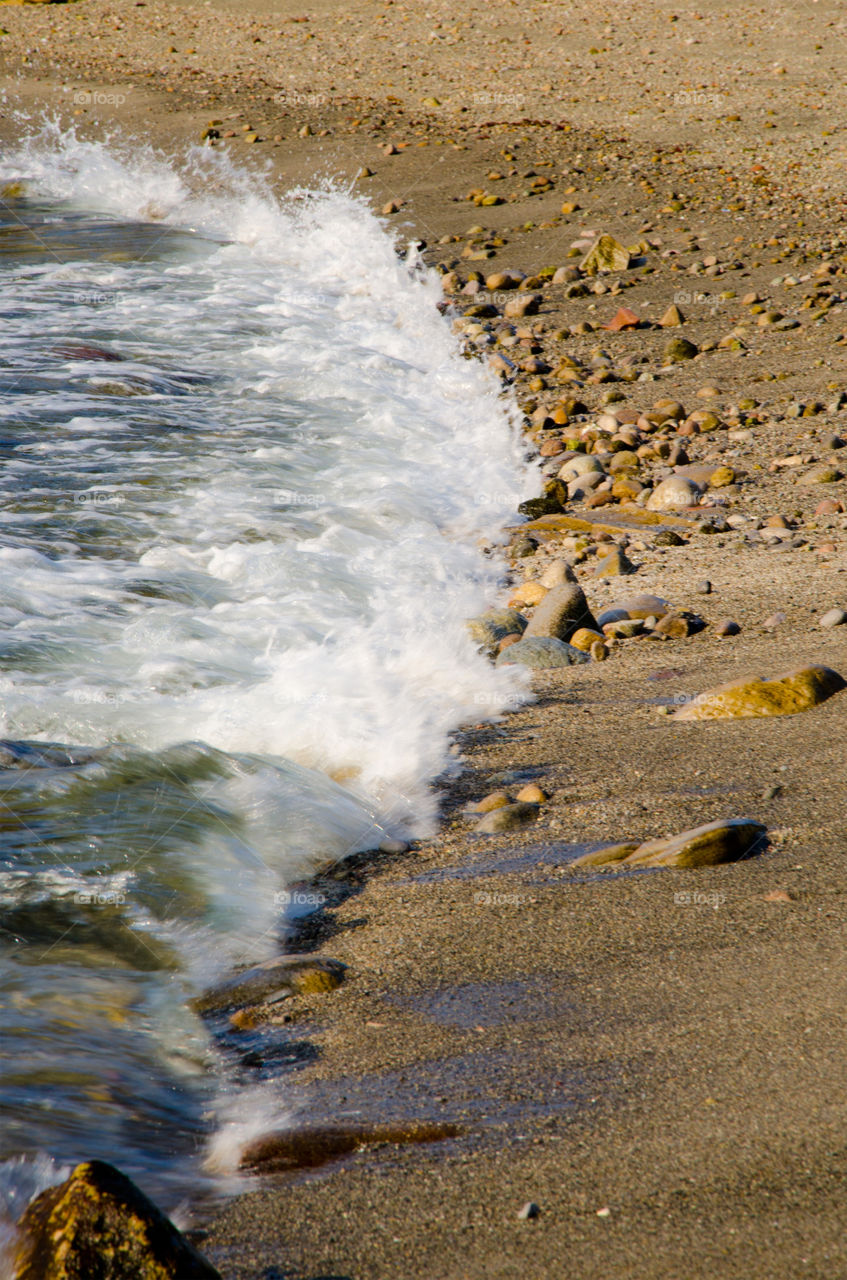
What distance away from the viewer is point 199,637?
4207 mm

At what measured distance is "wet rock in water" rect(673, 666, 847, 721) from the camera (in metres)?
3.32

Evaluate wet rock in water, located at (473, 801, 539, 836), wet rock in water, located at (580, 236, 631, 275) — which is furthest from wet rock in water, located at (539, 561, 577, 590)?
wet rock in water, located at (580, 236, 631, 275)

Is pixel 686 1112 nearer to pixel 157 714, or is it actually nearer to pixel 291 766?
pixel 291 766

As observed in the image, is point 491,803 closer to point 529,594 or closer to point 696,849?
point 696,849

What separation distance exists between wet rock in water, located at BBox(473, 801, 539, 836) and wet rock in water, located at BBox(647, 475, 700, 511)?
9.47 ft

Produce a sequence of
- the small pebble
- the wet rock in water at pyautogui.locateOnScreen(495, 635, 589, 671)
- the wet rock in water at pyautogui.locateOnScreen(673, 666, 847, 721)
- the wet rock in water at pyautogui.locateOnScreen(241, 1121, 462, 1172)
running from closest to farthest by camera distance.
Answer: the small pebble → the wet rock in water at pyautogui.locateOnScreen(241, 1121, 462, 1172) → the wet rock in water at pyautogui.locateOnScreen(673, 666, 847, 721) → the wet rock in water at pyautogui.locateOnScreen(495, 635, 589, 671)

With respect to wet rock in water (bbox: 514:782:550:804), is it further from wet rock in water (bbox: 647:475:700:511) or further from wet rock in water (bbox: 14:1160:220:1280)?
wet rock in water (bbox: 647:475:700:511)

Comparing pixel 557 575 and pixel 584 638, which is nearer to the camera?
pixel 584 638

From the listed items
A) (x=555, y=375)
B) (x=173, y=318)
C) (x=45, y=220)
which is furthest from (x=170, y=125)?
(x=555, y=375)

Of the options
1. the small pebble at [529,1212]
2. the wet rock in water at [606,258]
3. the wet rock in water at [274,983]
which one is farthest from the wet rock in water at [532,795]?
the wet rock in water at [606,258]

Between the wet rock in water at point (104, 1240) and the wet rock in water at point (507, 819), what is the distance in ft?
5.34

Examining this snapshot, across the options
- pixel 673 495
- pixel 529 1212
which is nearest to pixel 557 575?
pixel 673 495

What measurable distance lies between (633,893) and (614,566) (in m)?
2.53

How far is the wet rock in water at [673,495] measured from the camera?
17.7 feet
